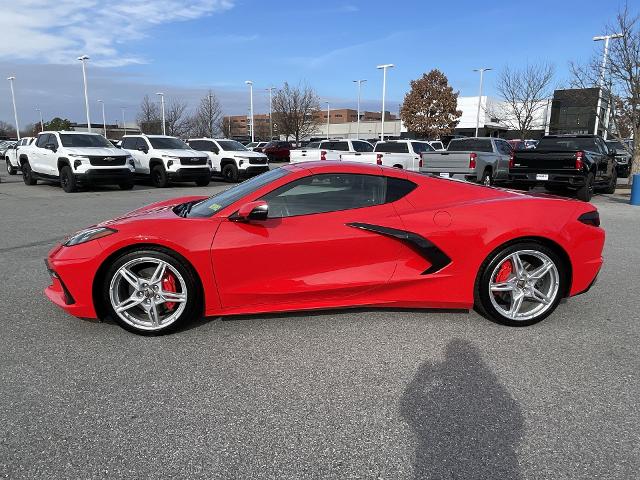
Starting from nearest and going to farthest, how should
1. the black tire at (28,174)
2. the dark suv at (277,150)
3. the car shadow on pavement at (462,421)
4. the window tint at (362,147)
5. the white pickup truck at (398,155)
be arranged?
the car shadow on pavement at (462,421) < the black tire at (28,174) < the white pickup truck at (398,155) < the window tint at (362,147) < the dark suv at (277,150)

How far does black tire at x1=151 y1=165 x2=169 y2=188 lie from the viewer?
17000 mm

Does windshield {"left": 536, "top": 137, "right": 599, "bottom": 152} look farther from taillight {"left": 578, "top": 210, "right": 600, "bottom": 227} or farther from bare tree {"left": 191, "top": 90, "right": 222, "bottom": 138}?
bare tree {"left": 191, "top": 90, "right": 222, "bottom": 138}

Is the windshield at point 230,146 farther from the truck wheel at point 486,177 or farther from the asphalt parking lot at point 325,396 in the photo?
the asphalt parking lot at point 325,396

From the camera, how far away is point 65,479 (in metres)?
2.26

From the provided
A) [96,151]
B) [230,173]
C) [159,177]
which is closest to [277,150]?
[230,173]

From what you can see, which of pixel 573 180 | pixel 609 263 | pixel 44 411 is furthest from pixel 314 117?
pixel 44 411

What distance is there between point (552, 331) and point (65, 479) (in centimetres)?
360

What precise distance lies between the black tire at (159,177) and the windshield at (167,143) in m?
0.92

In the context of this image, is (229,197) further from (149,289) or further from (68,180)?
A: (68,180)

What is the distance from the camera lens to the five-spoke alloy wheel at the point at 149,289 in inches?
148

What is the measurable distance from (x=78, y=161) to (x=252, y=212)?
518 inches

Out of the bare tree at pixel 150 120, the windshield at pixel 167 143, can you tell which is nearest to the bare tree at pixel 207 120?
the bare tree at pixel 150 120

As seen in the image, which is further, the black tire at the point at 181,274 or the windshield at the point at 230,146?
the windshield at the point at 230,146

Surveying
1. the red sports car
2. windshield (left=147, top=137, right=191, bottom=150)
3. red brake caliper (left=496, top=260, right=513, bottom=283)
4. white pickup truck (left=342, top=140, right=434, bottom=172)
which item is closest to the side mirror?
the red sports car
